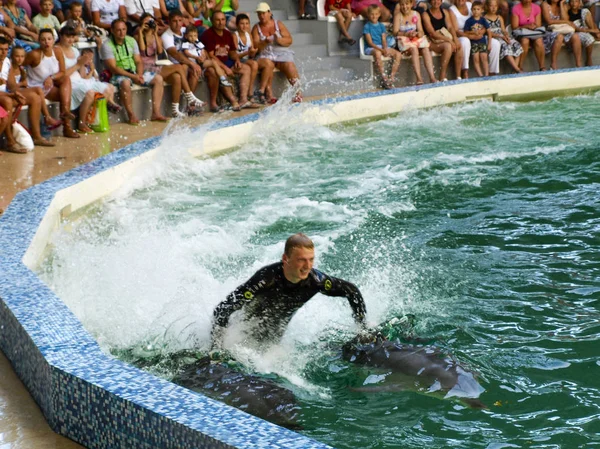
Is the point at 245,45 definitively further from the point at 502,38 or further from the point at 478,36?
the point at 502,38

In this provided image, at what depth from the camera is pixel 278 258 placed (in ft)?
23.5

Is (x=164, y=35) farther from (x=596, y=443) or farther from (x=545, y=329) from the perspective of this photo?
(x=596, y=443)

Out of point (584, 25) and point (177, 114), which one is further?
point (584, 25)

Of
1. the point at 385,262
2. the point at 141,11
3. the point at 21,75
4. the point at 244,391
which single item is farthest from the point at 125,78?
the point at 244,391

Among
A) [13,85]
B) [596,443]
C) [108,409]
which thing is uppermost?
[13,85]

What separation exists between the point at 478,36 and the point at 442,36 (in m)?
0.69

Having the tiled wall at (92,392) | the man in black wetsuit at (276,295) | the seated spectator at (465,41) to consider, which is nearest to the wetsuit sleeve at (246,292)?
the man in black wetsuit at (276,295)

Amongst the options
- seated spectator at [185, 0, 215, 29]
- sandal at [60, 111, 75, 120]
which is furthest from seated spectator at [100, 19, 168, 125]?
seated spectator at [185, 0, 215, 29]

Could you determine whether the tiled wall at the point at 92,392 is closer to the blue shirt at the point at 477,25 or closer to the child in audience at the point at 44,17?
the child in audience at the point at 44,17

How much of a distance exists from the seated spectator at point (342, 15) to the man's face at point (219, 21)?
2950mm

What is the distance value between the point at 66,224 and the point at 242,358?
11.1 feet

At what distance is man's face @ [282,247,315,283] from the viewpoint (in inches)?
186

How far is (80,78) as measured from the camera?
Answer: 1080 centimetres

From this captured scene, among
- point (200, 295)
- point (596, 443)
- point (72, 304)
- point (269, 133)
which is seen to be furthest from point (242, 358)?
point (269, 133)
